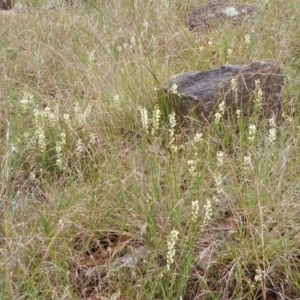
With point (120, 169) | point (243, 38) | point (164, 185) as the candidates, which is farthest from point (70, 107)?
point (243, 38)

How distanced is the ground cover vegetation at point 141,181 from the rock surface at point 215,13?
444mm

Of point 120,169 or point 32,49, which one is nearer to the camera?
point 120,169

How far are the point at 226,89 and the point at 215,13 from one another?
186cm

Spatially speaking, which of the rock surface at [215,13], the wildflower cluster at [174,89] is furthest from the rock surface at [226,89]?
the rock surface at [215,13]

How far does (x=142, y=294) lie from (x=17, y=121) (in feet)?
5.10

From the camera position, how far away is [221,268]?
2.37 meters

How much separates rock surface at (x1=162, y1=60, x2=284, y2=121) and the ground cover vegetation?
9cm

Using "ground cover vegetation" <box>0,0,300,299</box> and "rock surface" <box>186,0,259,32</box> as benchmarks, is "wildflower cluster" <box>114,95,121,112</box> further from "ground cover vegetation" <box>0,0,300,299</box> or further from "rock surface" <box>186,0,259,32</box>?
"rock surface" <box>186,0,259,32</box>

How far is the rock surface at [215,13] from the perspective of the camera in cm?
497

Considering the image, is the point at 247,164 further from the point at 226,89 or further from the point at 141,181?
the point at 226,89

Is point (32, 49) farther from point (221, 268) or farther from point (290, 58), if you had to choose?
point (221, 268)

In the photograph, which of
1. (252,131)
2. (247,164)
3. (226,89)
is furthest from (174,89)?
(247,164)

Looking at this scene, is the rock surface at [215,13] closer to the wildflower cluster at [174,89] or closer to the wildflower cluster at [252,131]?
the wildflower cluster at [174,89]

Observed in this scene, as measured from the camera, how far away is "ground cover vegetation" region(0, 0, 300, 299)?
2.31 m
